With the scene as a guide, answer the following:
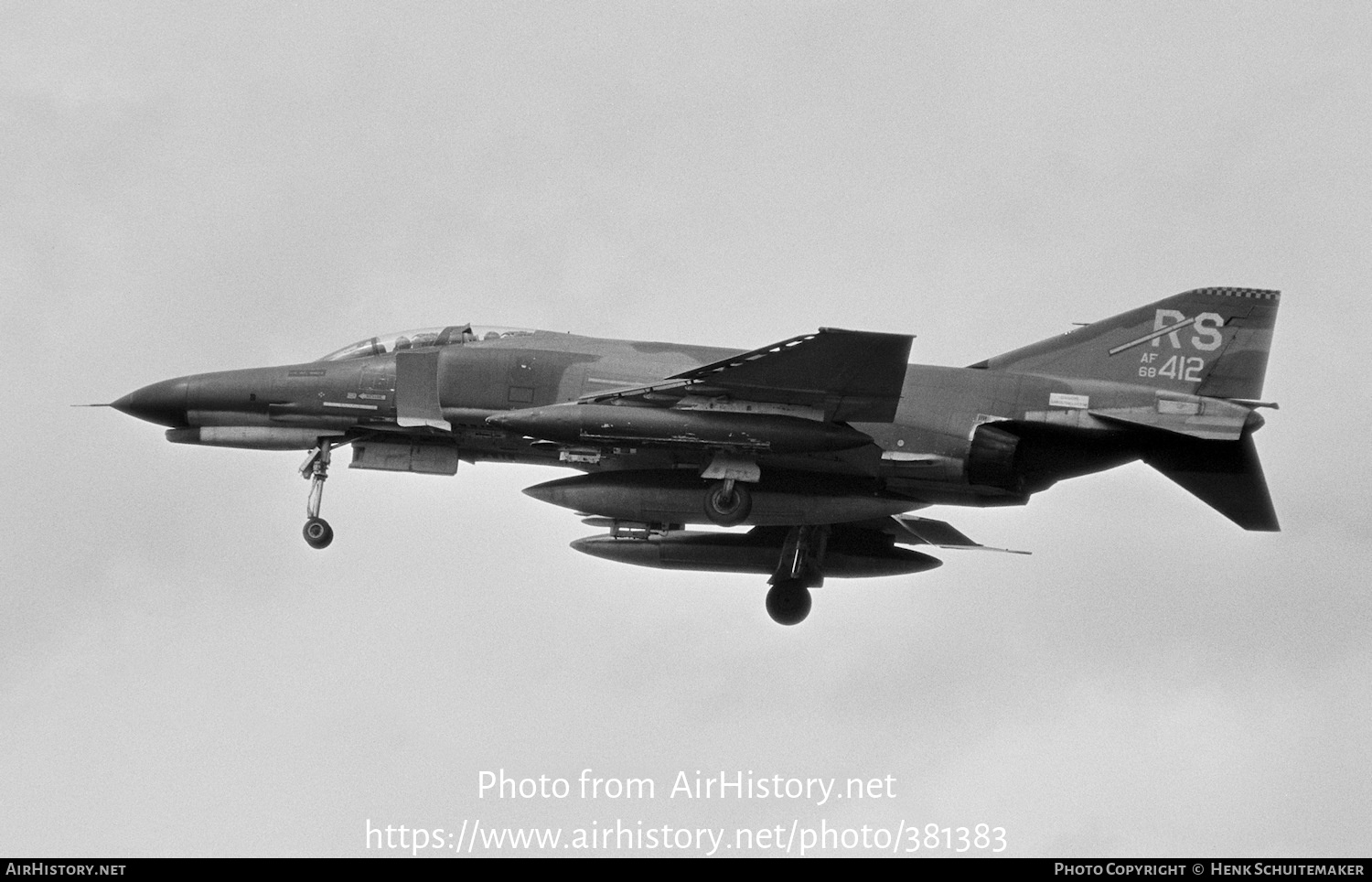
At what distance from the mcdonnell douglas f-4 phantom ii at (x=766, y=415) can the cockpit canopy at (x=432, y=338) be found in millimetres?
30

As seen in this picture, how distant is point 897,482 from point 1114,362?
3.33m

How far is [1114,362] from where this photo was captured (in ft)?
88.3

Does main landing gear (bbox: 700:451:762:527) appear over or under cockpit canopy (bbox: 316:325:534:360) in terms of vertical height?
under

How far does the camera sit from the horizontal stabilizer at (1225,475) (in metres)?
26.0

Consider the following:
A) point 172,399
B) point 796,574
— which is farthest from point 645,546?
point 172,399

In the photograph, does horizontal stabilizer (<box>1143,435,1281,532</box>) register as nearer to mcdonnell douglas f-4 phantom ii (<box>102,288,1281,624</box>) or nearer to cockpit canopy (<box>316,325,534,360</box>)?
mcdonnell douglas f-4 phantom ii (<box>102,288,1281,624</box>)

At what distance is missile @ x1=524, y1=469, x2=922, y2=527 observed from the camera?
26.6 metres

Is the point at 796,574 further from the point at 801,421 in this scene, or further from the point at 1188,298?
the point at 1188,298

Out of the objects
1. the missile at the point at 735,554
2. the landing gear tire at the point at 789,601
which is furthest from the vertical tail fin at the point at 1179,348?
the landing gear tire at the point at 789,601

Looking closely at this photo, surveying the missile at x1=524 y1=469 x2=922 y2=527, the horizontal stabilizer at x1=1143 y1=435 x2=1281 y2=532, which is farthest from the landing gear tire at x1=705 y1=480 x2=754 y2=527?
the horizontal stabilizer at x1=1143 y1=435 x2=1281 y2=532

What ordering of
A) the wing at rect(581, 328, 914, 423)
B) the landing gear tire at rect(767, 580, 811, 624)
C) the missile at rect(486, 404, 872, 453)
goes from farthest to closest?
the landing gear tire at rect(767, 580, 811, 624) → the missile at rect(486, 404, 872, 453) → the wing at rect(581, 328, 914, 423)

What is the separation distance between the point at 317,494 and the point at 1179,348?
11.5m

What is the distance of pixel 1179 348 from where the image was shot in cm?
2678

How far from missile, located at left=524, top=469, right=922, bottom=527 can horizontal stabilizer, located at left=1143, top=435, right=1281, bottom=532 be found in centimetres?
326
